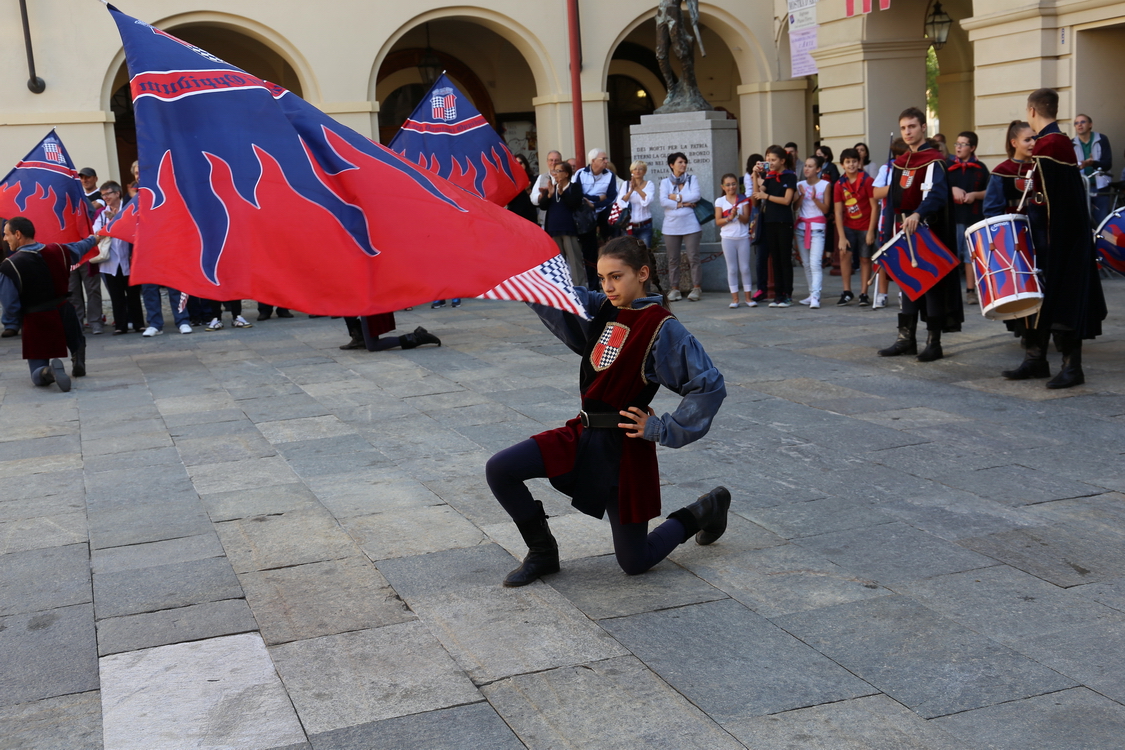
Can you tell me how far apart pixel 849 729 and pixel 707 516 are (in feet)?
5.13

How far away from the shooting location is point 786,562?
4.56m

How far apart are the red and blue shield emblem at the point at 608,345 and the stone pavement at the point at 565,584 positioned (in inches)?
34.8

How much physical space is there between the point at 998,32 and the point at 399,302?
1264cm

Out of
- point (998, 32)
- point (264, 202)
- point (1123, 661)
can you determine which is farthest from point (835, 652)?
point (998, 32)

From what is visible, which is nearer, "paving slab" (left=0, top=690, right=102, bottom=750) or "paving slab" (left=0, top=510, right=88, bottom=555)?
"paving slab" (left=0, top=690, right=102, bottom=750)

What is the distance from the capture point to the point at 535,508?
14.6 ft

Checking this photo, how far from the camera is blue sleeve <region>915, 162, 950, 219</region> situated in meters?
8.40

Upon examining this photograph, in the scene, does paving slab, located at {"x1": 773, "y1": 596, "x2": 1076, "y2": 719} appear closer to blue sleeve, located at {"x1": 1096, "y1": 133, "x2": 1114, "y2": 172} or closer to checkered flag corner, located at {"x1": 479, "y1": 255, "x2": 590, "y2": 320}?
checkered flag corner, located at {"x1": 479, "y1": 255, "x2": 590, "y2": 320}

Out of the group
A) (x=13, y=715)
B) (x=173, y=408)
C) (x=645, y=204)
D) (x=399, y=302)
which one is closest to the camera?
(x=13, y=715)

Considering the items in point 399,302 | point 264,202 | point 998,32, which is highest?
point 998,32

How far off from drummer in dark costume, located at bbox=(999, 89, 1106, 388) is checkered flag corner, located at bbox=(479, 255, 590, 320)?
4712 mm

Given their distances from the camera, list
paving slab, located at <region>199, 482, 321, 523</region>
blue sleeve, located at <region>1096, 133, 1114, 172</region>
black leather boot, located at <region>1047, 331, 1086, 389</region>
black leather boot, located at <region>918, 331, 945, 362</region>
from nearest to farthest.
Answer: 1. paving slab, located at <region>199, 482, 321, 523</region>
2. black leather boot, located at <region>1047, 331, 1086, 389</region>
3. black leather boot, located at <region>918, 331, 945, 362</region>
4. blue sleeve, located at <region>1096, 133, 1114, 172</region>

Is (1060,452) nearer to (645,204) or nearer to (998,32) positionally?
(645,204)

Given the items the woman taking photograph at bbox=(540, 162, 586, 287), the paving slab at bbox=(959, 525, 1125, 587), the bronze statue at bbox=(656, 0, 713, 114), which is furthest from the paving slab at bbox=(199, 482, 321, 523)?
the bronze statue at bbox=(656, 0, 713, 114)
